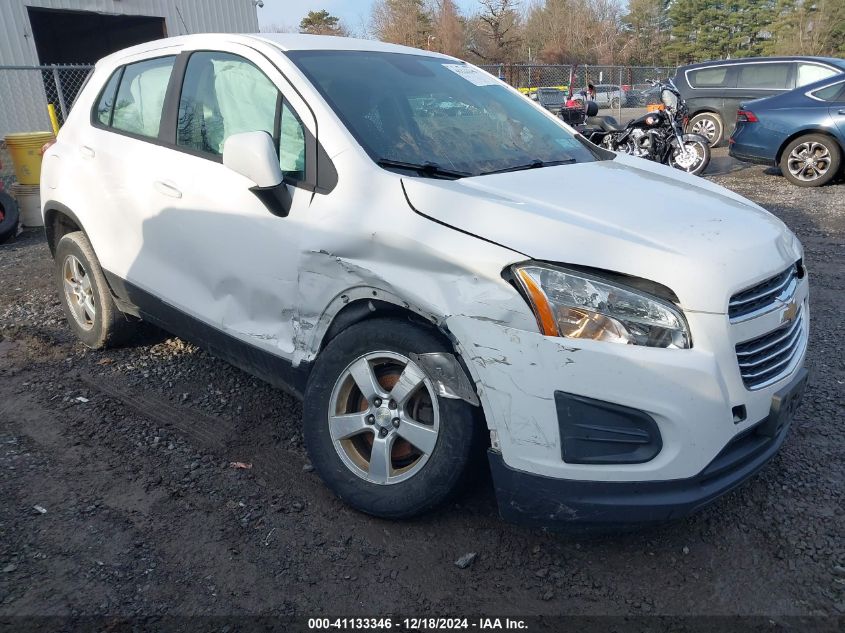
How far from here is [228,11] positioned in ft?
62.6

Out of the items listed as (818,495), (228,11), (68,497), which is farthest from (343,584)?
(228,11)

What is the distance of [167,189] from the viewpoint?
3.37 m

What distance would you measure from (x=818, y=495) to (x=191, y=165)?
317cm

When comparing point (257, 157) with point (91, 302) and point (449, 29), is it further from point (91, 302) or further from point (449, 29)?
point (449, 29)

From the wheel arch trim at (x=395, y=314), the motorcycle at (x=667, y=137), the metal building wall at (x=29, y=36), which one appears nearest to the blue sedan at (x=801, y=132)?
the motorcycle at (x=667, y=137)

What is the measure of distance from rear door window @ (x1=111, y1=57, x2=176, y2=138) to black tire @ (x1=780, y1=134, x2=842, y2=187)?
9.23 m

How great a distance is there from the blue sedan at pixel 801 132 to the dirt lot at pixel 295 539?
7.34 meters

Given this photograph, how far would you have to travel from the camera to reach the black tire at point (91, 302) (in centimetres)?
409

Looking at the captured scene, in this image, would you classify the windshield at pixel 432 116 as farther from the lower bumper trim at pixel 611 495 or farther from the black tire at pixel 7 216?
the black tire at pixel 7 216

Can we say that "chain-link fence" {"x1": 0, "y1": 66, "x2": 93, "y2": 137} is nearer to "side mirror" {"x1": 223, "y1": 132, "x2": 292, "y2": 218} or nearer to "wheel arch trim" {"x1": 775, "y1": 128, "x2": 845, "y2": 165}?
"wheel arch trim" {"x1": 775, "y1": 128, "x2": 845, "y2": 165}

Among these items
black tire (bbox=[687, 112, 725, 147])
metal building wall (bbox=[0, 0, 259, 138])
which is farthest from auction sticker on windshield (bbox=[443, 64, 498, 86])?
metal building wall (bbox=[0, 0, 259, 138])

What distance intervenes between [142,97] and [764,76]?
11977mm

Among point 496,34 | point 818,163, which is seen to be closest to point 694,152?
point 818,163

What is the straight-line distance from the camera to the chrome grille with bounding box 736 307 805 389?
2199 millimetres
